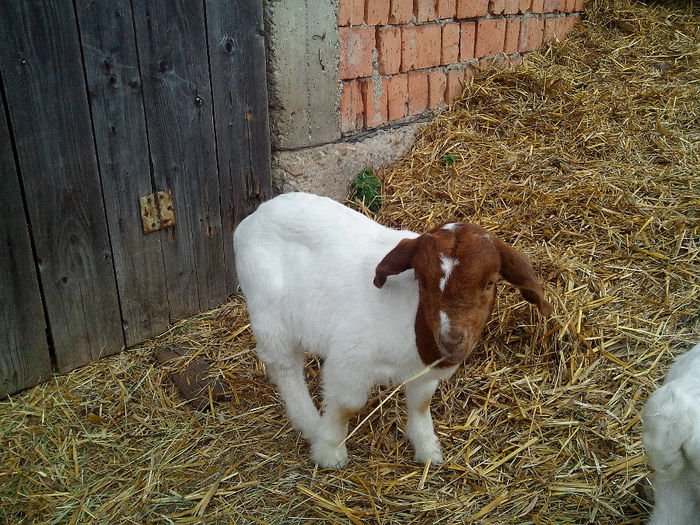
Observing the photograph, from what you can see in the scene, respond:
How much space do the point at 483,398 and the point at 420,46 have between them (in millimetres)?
2820

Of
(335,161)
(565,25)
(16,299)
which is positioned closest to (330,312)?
(16,299)

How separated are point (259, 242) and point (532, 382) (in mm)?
1590

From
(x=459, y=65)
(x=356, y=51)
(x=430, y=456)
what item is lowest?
(x=430, y=456)

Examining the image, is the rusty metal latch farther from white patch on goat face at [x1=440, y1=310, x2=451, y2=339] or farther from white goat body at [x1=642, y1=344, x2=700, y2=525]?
white goat body at [x1=642, y1=344, x2=700, y2=525]

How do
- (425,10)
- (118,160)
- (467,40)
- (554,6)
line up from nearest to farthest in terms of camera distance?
1. (118,160)
2. (425,10)
3. (467,40)
4. (554,6)

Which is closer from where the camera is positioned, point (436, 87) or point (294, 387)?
point (294, 387)

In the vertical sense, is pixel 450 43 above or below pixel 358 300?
above

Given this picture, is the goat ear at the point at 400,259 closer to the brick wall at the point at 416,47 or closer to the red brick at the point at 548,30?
the brick wall at the point at 416,47

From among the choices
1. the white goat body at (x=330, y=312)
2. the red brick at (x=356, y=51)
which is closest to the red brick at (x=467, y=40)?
the red brick at (x=356, y=51)

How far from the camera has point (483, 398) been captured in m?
2.76

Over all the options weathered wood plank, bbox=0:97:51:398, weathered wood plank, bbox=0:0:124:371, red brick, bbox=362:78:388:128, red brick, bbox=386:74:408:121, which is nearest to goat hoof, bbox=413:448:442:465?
weathered wood plank, bbox=0:0:124:371

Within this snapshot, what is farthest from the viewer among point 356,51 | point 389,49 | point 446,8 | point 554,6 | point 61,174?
point 554,6

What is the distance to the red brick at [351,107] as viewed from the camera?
378cm

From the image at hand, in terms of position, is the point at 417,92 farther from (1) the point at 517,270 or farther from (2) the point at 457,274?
(2) the point at 457,274
